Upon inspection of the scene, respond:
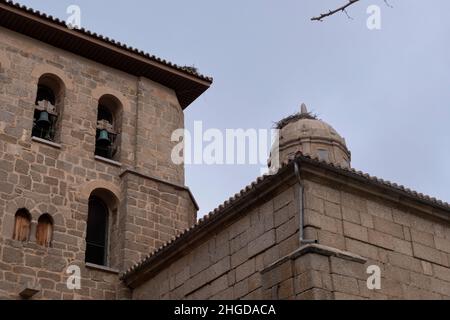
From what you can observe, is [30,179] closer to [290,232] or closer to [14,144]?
[14,144]

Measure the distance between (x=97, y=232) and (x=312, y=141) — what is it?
34.5 feet

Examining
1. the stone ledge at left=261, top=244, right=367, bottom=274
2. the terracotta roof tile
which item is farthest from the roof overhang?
the stone ledge at left=261, top=244, right=367, bottom=274

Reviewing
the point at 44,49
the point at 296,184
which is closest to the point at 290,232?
the point at 296,184

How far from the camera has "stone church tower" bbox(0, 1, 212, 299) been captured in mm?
12758

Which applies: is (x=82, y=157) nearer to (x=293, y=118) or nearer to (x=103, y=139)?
(x=103, y=139)

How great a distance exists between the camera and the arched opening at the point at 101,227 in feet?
45.1

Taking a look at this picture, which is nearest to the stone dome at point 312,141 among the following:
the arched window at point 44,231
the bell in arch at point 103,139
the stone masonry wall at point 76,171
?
the stone masonry wall at point 76,171

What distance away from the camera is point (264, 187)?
10.2 metres

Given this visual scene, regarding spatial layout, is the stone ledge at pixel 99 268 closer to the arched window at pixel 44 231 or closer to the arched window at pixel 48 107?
the arched window at pixel 44 231

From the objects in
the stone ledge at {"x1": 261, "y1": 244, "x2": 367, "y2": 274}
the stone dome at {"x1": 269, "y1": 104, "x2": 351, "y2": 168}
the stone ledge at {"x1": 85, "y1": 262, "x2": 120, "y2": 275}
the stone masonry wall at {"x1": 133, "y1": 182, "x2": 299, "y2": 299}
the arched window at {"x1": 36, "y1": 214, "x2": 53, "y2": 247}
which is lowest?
the stone ledge at {"x1": 261, "y1": 244, "x2": 367, "y2": 274}

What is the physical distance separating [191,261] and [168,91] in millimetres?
6097

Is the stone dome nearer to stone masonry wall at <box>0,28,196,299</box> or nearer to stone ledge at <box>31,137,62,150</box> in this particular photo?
stone masonry wall at <box>0,28,196,299</box>

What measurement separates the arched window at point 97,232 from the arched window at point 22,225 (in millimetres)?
1356

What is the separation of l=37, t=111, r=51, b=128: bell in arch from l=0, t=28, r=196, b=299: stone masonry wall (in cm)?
24
